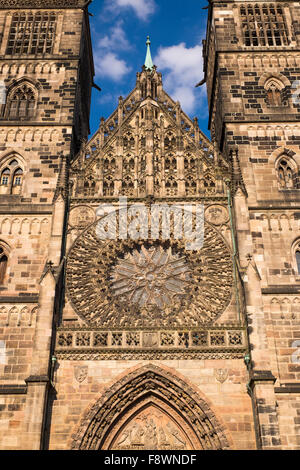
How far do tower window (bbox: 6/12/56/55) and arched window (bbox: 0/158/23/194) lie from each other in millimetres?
5957

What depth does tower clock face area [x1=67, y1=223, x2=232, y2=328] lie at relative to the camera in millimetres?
17516

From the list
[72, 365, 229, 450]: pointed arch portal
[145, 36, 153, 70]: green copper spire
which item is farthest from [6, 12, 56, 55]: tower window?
[72, 365, 229, 450]: pointed arch portal

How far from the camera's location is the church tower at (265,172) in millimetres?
15680

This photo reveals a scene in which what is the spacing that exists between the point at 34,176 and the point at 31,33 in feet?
26.1

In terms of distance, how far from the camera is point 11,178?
68.0 ft

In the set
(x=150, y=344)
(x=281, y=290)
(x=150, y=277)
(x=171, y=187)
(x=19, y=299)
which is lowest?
(x=150, y=344)

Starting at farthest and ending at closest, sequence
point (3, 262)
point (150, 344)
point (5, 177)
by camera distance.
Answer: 1. point (5, 177)
2. point (3, 262)
3. point (150, 344)

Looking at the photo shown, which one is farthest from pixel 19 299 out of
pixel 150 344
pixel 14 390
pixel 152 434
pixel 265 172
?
pixel 265 172

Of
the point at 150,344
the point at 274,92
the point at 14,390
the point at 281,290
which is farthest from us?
the point at 274,92

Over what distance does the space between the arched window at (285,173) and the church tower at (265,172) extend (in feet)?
0.12

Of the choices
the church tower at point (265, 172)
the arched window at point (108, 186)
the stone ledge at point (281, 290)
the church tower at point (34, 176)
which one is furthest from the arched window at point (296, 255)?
the church tower at point (34, 176)

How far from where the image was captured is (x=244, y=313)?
16594 mm

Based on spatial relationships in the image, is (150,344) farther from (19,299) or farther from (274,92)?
(274,92)
